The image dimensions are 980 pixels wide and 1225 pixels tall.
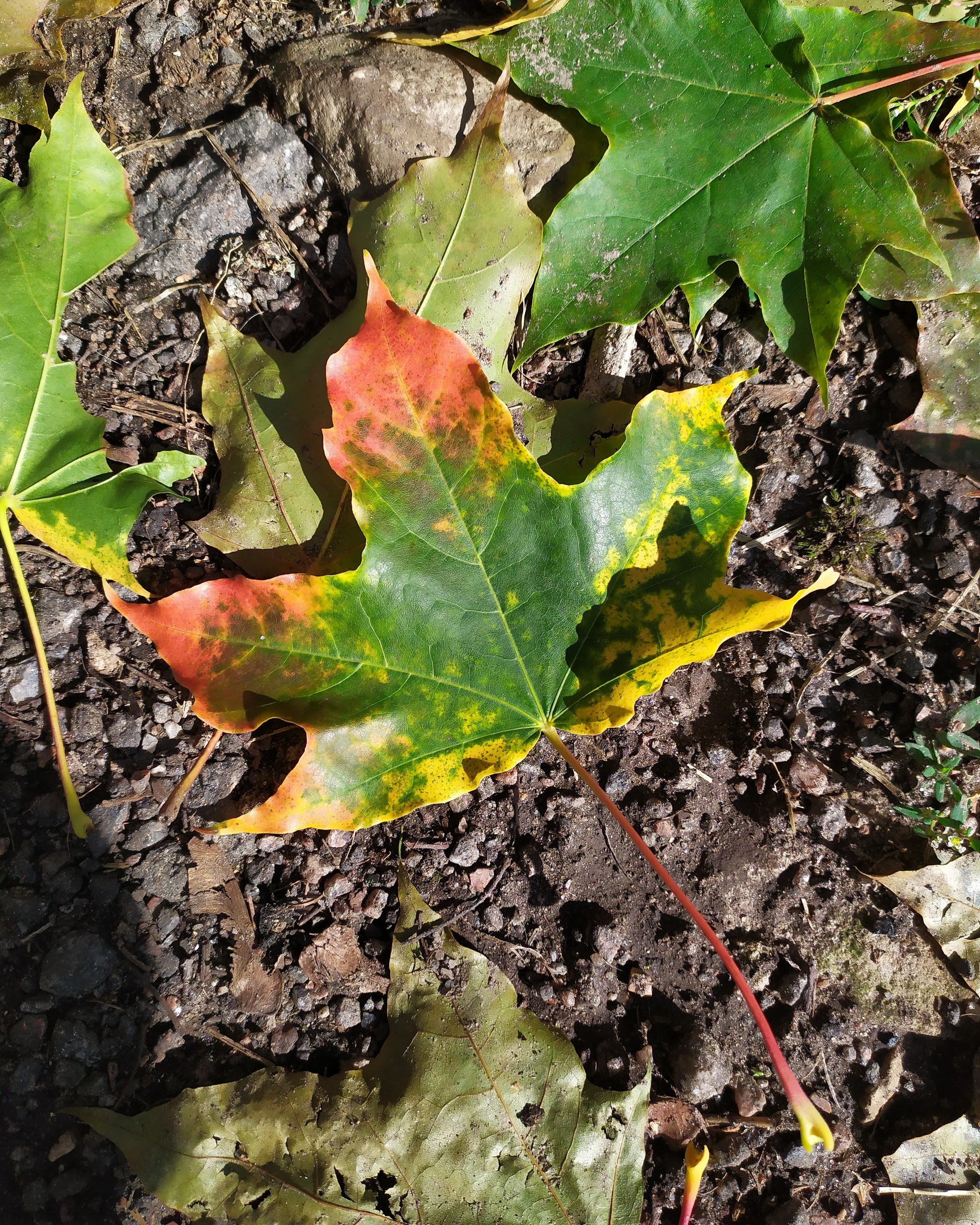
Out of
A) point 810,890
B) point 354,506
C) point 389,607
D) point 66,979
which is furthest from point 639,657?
point 66,979

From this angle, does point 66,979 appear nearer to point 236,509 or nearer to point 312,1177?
point 312,1177

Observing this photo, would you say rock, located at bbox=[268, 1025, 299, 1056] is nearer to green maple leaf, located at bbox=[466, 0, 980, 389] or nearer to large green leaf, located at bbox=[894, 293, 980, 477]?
green maple leaf, located at bbox=[466, 0, 980, 389]

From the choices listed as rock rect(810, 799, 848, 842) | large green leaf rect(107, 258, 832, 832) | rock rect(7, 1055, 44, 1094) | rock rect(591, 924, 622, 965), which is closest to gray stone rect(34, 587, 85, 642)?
large green leaf rect(107, 258, 832, 832)

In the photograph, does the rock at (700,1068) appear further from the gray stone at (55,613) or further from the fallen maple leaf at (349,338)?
the gray stone at (55,613)

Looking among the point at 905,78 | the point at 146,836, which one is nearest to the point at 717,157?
the point at 905,78

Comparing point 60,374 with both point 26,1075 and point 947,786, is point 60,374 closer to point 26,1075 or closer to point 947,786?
point 26,1075

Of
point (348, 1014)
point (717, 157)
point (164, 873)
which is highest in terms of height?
point (717, 157)
